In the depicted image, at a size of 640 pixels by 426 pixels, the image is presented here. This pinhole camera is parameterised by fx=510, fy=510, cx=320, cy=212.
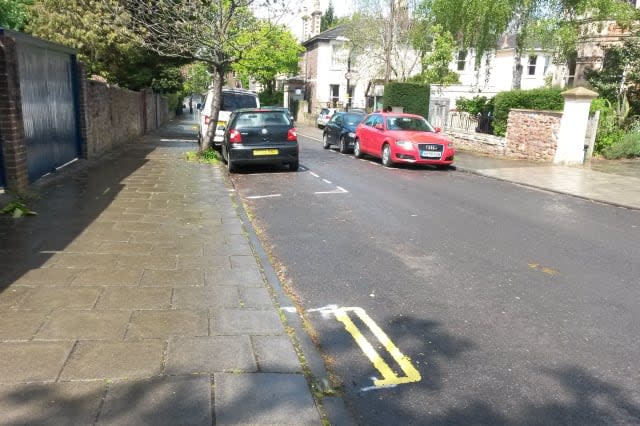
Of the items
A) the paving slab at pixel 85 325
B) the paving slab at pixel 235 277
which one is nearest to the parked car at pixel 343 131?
the paving slab at pixel 235 277

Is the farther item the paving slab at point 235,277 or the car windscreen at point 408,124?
the car windscreen at point 408,124

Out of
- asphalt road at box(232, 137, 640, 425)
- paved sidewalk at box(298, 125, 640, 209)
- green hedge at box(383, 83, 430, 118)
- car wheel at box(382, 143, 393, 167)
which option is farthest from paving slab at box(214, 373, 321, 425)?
green hedge at box(383, 83, 430, 118)

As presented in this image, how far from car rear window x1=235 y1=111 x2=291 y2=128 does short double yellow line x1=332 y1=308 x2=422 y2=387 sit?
9092mm

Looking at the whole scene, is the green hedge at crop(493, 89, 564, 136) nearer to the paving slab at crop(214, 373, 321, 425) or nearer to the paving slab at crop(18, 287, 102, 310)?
the paving slab at crop(18, 287, 102, 310)

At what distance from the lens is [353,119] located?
65.5 feet

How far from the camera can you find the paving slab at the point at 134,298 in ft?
14.1

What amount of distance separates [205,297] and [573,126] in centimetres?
1413

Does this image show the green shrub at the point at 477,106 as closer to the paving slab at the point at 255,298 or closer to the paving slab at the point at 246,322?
the paving slab at the point at 255,298

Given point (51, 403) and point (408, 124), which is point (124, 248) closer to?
point (51, 403)

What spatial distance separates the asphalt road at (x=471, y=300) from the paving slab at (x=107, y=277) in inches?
62.0

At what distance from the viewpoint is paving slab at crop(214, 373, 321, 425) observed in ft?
9.34

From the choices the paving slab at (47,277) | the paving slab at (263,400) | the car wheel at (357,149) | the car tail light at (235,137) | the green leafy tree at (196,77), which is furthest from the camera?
the green leafy tree at (196,77)

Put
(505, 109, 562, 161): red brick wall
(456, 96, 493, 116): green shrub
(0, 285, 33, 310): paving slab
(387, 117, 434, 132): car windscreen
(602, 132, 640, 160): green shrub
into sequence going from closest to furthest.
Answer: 1. (0, 285, 33, 310): paving slab
2. (387, 117, 434, 132): car windscreen
3. (505, 109, 562, 161): red brick wall
4. (602, 132, 640, 160): green shrub
5. (456, 96, 493, 116): green shrub

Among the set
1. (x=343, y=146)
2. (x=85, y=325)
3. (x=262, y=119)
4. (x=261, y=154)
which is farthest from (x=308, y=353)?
(x=343, y=146)
